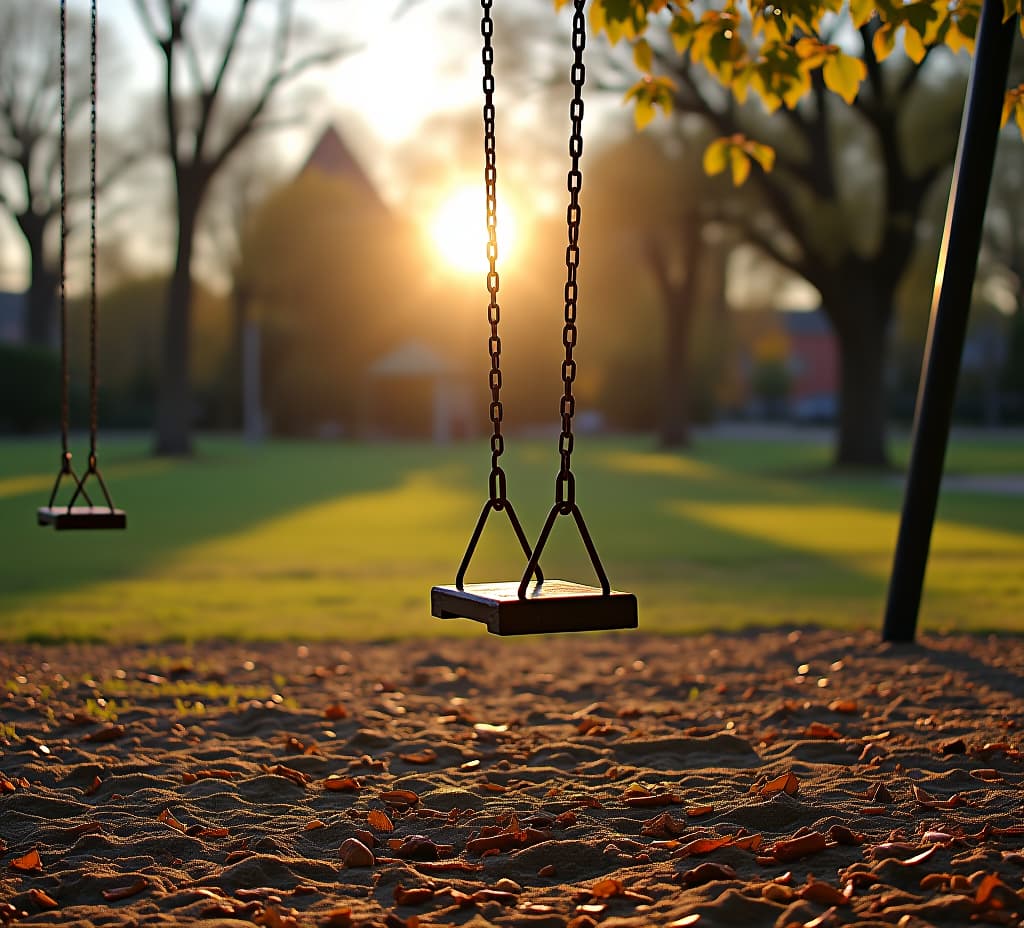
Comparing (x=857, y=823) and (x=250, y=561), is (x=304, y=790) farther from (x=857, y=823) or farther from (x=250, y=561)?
(x=250, y=561)

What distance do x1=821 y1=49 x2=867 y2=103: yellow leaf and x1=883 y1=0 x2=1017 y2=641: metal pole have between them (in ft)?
4.01

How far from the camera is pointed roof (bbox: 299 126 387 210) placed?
162ft

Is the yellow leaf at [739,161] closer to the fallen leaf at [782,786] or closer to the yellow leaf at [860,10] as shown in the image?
the yellow leaf at [860,10]

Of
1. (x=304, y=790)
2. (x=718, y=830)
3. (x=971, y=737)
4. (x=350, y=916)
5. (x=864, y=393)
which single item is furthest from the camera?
(x=864, y=393)

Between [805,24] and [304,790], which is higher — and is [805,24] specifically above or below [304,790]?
above

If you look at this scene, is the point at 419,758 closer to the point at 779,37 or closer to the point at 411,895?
the point at 411,895

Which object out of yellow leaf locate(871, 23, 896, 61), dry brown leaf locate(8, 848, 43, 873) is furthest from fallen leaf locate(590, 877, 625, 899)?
yellow leaf locate(871, 23, 896, 61)

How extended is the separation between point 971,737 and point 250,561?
819 centimetres

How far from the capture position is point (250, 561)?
12227 millimetres

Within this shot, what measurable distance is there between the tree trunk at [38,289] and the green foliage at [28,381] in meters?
1.59

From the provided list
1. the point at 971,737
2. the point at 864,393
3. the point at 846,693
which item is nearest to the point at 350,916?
the point at 971,737

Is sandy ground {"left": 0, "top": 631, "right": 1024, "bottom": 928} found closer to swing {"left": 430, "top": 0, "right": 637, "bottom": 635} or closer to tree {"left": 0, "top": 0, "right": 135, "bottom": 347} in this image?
swing {"left": 430, "top": 0, "right": 637, "bottom": 635}

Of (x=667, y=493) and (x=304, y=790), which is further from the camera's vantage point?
(x=667, y=493)

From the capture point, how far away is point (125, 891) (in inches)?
138
